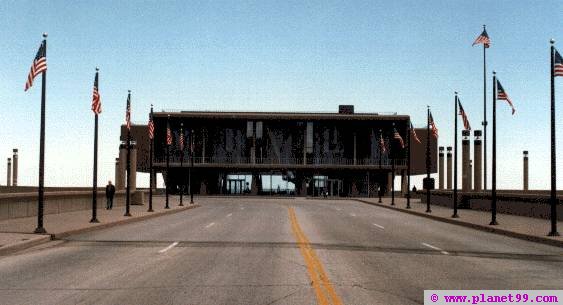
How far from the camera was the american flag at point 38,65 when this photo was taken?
21.5m

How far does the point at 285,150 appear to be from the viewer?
309 ft

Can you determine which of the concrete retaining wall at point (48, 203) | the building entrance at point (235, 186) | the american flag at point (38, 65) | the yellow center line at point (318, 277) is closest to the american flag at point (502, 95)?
the yellow center line at point (318, 277)

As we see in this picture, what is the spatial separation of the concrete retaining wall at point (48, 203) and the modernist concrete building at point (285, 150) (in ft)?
172

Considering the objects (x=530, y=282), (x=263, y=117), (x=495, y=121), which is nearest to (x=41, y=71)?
(x=530, y=282)

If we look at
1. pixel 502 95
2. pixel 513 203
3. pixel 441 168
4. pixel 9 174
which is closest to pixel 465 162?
pixel 513 203

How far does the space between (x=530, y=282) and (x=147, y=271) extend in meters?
7.15

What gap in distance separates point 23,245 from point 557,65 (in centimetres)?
1869

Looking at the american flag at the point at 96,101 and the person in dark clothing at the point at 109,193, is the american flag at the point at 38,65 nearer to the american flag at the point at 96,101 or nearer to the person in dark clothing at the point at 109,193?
the american flag at the point at 96,101

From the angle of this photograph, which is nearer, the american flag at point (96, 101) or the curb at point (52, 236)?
the curb at point (52, 236)

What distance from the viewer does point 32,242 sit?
1764cm

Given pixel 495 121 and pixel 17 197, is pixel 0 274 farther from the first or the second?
pixel 495 121

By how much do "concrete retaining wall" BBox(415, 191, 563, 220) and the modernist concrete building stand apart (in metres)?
41.5

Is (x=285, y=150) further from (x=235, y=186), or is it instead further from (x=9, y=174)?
(x=9, y=174)

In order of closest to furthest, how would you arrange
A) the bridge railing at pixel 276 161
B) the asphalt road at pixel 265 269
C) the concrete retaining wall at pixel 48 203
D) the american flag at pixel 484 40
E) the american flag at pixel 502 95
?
1. the asphalt road at pixel 265 269
2. the concrete retaining wall at pixel 48 203
3. the american flag at pixel 502 95
4. the american flag at pixel 484 40
5. the bridge railing at pixel 276 161
